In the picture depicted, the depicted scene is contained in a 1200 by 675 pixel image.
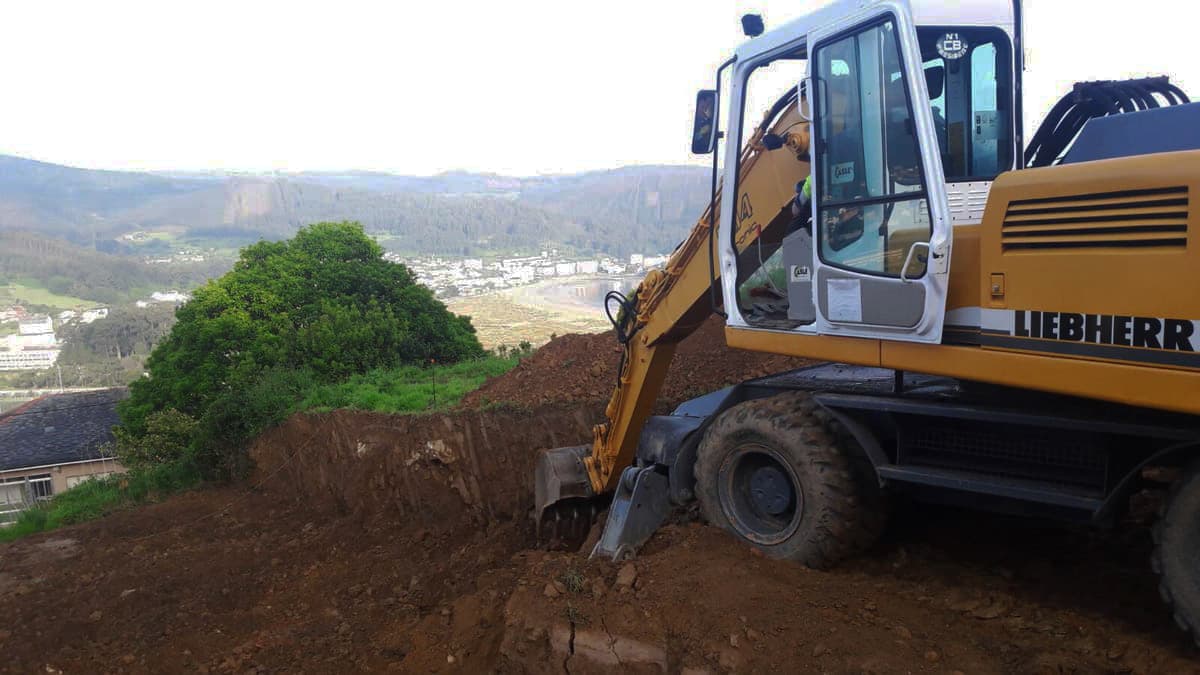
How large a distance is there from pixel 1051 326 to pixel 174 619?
7292mm

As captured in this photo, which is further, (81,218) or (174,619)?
(81,218)

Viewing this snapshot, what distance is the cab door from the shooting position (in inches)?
153

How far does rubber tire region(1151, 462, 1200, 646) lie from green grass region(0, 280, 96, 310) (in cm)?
10477

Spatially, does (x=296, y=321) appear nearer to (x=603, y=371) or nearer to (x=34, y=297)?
(x=603, y=371)

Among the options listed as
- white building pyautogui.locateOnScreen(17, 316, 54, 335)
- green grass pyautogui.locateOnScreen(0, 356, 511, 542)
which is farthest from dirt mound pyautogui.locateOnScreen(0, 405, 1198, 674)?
white building pyautogui.locateOnScreen(17, 316, 54, 335)

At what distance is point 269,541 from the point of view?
9570 mm

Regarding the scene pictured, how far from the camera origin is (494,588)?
229 inches

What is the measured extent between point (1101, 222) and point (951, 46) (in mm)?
1610

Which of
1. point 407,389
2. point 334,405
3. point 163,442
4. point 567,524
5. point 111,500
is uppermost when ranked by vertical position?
point 407,389

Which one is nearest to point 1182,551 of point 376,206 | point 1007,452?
point 1007,452

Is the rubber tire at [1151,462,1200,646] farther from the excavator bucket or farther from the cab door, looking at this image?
the excavator bucket

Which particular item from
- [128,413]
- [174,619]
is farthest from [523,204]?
[174,619]

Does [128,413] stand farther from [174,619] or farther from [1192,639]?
[1192,639]

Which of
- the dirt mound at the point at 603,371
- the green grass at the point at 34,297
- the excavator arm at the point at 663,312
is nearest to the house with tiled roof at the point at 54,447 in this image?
the dirt mound at the point at 603,371
